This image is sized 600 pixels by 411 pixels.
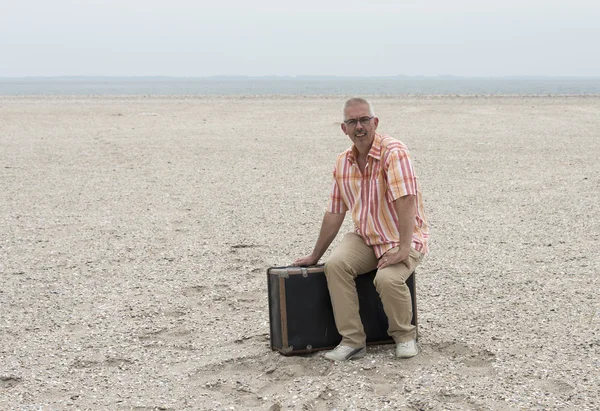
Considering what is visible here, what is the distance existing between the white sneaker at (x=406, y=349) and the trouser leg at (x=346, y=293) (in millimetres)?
209

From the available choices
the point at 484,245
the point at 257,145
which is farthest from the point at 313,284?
the point at 257,145

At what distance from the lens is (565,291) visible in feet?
18.6

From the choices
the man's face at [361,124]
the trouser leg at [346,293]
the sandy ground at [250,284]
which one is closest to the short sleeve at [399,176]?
the man's face at [361,124]

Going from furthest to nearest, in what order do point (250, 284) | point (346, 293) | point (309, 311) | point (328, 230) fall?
point (250, 284)
point (328, 230)
point (309, 311)
point (346, 293)

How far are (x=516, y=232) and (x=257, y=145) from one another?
8794mm

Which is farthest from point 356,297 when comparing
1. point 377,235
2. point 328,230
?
point 328,230

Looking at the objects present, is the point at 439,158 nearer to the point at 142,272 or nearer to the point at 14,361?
the point at 142,272

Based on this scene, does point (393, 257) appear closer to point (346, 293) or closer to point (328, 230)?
point (346, 293)

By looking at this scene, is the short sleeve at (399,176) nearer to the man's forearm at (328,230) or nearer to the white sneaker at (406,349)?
the man's forearm at (328,230)

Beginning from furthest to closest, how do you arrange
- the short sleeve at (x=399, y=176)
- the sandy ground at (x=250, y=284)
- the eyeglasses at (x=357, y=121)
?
the eyeglasses at (x=357, y=121), the short sleeve at (x=399, y=176), the sandy ground at (x=250, y=284)

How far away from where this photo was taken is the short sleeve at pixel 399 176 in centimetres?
434

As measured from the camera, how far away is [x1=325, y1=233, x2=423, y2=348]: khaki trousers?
440cm

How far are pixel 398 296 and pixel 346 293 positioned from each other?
0.31 meters

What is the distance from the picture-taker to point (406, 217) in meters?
4.37
